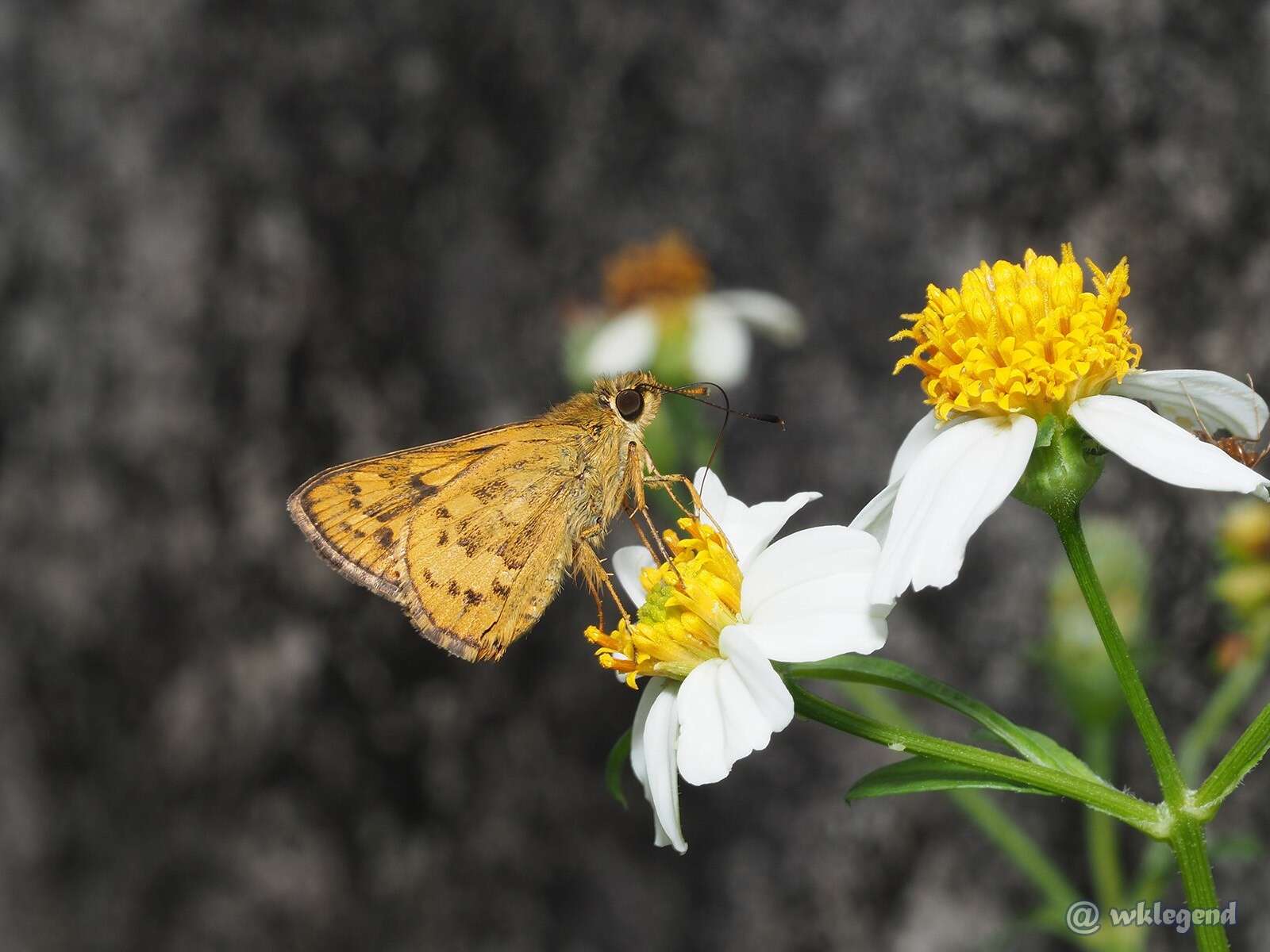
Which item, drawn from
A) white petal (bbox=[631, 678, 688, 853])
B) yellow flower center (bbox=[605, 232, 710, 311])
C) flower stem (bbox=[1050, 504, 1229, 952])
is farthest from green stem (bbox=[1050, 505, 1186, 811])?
yellow flower center (bbox=[605, 232, 710, 311])

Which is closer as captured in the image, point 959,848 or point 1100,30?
point 1100,30

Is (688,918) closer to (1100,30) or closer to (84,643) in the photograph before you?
(84,643)

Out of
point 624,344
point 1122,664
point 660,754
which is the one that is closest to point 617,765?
point 660,754

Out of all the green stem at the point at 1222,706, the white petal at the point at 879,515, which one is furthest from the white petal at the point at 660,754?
the green stem at the point at 1222,706

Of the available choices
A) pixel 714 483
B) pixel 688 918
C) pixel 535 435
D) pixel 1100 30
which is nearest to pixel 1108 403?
pixel 714 483

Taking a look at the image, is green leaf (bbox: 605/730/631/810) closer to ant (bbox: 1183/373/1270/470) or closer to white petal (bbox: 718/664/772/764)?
white petal (bbox: 718/664/772/764)
